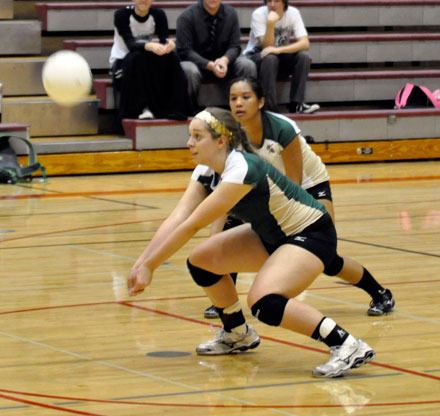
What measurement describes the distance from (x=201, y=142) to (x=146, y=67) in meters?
7.43

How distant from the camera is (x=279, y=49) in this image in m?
13.0

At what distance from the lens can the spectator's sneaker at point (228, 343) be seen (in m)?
5.30

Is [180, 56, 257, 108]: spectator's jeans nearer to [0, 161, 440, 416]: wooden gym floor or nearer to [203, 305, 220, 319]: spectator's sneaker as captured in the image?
[0, 161, 440, 416]: wooden gym floor

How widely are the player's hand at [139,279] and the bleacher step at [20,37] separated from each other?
29.6 feet

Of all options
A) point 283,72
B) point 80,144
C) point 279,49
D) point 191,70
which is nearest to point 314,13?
point 283,72

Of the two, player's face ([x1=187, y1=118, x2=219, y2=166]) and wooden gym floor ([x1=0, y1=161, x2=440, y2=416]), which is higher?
player's face ([x1=187, y1=118, x2=219, y2=166])

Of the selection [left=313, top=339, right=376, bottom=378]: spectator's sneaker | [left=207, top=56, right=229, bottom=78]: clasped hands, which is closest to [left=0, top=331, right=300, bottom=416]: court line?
[left=313, top=339, right=376, bottom=378]: spectator's sneaker

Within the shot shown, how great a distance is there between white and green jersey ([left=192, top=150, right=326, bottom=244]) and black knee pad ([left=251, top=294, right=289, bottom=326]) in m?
0.36

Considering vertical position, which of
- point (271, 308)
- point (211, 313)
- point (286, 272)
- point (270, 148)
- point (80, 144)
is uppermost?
point (270, 148)

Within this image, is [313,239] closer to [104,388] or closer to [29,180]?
[104,388]

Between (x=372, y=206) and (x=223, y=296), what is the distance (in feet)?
16.8

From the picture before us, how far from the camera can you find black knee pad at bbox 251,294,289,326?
4855 millimetres

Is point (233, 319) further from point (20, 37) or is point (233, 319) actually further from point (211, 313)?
point (20, 37)

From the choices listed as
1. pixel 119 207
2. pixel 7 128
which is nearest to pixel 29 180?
pixel 7 128
